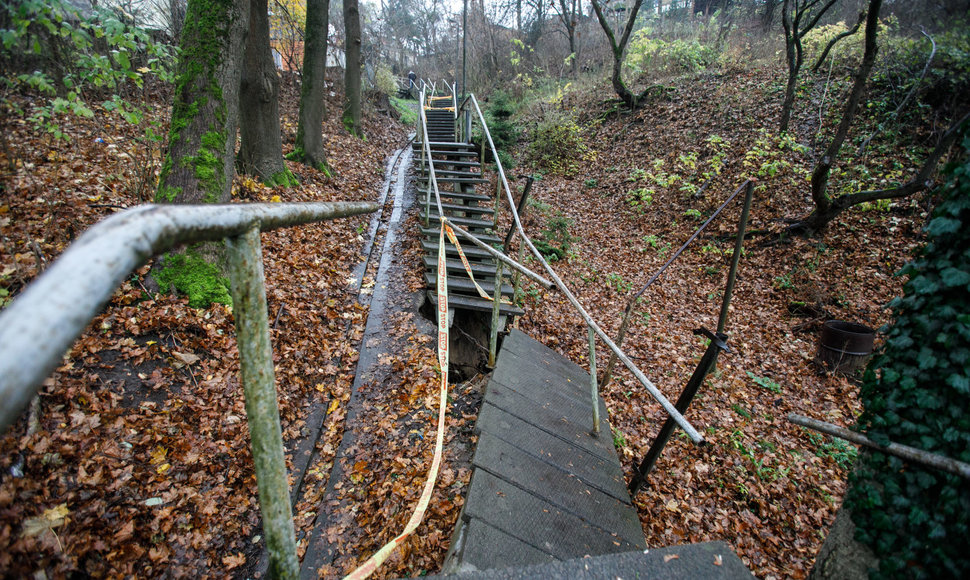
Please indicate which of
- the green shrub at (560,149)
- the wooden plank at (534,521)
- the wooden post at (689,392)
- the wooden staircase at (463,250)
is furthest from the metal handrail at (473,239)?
the green shrub at (560,149)

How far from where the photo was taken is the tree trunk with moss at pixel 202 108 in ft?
14.5

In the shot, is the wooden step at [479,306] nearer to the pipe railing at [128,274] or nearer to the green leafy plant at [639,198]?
the pipe railing at [128,274]

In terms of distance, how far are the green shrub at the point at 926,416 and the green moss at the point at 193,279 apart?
517cm

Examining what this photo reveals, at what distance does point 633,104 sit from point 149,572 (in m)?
17.8

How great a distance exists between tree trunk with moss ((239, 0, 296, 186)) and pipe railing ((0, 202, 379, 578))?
23.0 feet

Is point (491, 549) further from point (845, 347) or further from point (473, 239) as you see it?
point (845, 347)

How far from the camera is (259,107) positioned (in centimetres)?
757

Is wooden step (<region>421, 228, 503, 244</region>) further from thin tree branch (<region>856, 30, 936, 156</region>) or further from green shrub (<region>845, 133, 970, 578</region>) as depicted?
thin tree branch (<region>856, 30, 936, 156</region>)

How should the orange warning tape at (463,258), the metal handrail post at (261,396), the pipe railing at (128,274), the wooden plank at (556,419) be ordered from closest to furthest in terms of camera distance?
the pipe railing at (128,274) → the metal handrail post at (261,396) → the wooden plank at (556,419) → the orange warning tape at (463,258)

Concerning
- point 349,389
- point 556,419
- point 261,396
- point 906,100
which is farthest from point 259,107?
point 906,100

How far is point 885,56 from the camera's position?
35.9 feet

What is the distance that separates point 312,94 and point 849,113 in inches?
439

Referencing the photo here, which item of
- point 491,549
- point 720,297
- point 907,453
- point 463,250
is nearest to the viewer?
point 907,453

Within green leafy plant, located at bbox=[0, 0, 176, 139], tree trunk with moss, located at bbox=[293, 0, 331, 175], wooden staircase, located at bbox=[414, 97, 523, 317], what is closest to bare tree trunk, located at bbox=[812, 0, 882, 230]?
wooden staircase, located at bbox=[414, 97, 523, 317]
